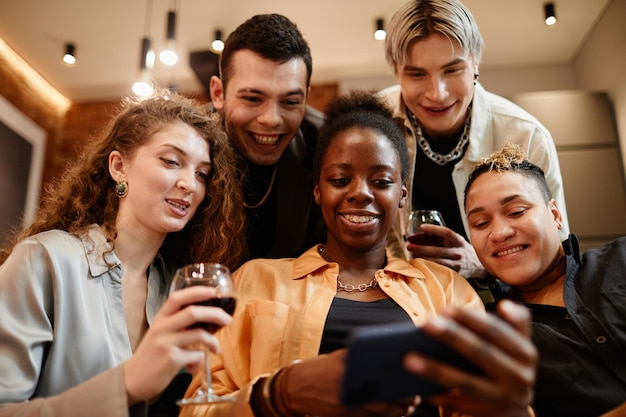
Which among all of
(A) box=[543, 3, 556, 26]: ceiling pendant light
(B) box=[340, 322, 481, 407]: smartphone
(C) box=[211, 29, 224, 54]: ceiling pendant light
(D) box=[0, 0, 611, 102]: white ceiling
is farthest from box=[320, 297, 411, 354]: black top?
(A) box=[543, 3, 556, 26]: ceiling pendant light

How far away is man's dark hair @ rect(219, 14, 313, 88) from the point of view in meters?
2.26

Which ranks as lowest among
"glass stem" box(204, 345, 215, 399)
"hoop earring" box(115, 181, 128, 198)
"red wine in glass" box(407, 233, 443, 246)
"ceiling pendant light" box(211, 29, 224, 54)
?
"glass stem" box(204, 345, 215, 399)

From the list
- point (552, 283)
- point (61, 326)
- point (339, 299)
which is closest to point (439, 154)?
point (552, 283)

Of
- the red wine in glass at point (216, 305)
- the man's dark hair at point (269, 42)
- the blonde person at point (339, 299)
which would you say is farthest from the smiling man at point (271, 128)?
the red wine in glass at point (216, 305)

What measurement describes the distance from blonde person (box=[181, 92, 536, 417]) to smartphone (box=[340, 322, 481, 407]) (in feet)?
0.17

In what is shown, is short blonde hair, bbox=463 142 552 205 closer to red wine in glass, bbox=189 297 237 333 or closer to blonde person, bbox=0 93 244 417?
blonde person, bbox=0 93 244 417

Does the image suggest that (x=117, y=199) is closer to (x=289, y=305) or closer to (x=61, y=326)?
(x=61, y=326)

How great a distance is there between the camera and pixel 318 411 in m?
1.10

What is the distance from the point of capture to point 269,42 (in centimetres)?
226

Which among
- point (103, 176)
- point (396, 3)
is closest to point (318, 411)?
point (103, 176)

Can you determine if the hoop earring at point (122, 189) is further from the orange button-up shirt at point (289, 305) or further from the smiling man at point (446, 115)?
the smiling man at point (446, 115)

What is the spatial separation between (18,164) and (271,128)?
3.70m

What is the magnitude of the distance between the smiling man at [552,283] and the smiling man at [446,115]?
282 mm

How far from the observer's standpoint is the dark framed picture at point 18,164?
4758 mm
